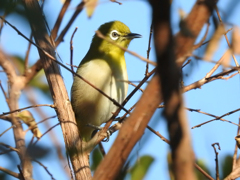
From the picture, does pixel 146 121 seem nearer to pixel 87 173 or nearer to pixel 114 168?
pixel 114 168

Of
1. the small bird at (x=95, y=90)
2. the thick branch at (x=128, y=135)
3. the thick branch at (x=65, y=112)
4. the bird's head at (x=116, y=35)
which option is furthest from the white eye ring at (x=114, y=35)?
the thick branch at (x=128, y=135)

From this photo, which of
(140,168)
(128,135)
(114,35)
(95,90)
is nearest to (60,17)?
(95,90)

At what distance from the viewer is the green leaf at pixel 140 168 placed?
236cm

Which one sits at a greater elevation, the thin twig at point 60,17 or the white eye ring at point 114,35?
the white eye ring at point 114,35

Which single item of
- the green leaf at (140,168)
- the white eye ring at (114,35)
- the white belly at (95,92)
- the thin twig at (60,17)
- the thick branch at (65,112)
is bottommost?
the green leaf at (140,168)

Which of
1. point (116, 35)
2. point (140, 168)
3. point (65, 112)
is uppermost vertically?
point (116, 35)

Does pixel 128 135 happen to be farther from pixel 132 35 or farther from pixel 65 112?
pixel 132 35

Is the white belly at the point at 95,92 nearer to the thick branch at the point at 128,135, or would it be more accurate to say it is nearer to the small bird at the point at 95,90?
the small bird at the point at 95,90

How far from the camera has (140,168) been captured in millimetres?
2426

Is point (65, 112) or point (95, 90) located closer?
point (65, 112)

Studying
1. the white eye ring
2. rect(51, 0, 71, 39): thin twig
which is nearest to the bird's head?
the white eye ring

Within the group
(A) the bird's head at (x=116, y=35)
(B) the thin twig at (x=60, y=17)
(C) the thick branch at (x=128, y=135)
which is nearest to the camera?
(C) the thick branch at (x=128, y=135)

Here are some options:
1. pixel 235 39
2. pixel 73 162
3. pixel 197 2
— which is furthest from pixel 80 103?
pixel 197 2

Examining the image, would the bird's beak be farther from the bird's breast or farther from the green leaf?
the green leaf
